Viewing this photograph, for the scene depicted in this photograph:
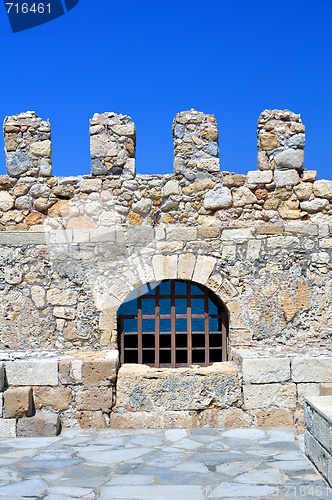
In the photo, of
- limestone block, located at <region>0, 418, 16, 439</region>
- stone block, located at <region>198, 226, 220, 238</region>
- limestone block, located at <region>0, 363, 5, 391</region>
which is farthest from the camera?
stone block, located at <region>198, 226, 220, 238</region>

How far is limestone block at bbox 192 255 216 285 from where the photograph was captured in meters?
6.29

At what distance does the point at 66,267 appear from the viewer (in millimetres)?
6328

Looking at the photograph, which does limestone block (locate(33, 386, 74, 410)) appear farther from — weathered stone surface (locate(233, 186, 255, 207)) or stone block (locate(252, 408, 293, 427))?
weathered stone surface (locate(233, 186, 255, 207))

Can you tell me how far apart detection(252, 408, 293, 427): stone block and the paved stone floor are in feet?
0.55

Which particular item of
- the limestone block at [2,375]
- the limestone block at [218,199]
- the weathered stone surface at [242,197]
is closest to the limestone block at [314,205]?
the weathered stone surface at [242,197]

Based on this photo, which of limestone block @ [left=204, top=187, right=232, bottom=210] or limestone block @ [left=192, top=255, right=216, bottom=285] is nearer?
limestone block @ [left=192, top=255, right=216, bottom=285]

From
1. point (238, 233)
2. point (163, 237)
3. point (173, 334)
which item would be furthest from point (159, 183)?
point (173, 334)

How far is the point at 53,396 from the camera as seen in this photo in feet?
18.7

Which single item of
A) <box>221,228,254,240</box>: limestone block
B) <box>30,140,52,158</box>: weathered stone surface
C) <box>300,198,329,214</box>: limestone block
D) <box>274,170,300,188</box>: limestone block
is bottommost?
<box>221,228,254,240</box>: limestone block

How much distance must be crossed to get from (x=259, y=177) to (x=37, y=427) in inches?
143

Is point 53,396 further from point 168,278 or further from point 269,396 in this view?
point 269,396

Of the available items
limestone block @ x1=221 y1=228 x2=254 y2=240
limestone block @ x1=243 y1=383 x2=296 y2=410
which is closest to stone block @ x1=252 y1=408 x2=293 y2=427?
limestone block @ x1=243 y1=383 x2=296 y2=410

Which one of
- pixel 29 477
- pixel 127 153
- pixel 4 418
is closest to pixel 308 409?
pixel 29 477

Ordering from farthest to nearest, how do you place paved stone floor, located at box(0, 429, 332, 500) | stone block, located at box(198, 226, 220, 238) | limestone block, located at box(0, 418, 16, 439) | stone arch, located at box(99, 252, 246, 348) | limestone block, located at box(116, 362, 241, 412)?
1. stone block, located at box(198, 226, 220, 238)
2. stone arch, located at box(99, 252, 246, 348)
3. limestone block, located at box(116, 362, 241, 412)
4. limestone block, located at box(0, 418, 16, 439)
5. paved stone floor, located at box(0, 429, 332, 500)
